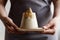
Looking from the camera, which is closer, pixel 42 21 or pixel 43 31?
pixel 43 31

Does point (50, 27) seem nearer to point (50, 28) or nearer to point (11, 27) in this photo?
point (50, 28)

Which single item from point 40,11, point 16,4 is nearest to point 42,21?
point 40,11

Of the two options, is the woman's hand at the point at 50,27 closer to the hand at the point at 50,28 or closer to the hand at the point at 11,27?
the hand at the point at 50,28

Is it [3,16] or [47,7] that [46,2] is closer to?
[47,7]

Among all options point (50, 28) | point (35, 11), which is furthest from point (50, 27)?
point (35, 11)

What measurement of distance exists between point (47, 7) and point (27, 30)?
0.21 metres

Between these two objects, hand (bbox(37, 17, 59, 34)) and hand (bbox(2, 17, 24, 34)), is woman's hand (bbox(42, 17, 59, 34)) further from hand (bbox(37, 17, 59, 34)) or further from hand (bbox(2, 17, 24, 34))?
hand (bbox(2, 17, 24, 34))

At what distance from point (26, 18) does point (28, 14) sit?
0.02 meters

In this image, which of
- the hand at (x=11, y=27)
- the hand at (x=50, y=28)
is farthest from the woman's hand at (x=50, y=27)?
the hand at (x=11, y=27)

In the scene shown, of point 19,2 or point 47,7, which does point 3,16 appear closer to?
→ point 19,2

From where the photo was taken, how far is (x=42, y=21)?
2.97ft

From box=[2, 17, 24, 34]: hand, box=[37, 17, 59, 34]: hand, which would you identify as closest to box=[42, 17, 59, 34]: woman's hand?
box=[37, 17, 59, 34]: hand

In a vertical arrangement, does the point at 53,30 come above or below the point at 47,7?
below

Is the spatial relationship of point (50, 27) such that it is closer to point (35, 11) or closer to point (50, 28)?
point (50, 28)
